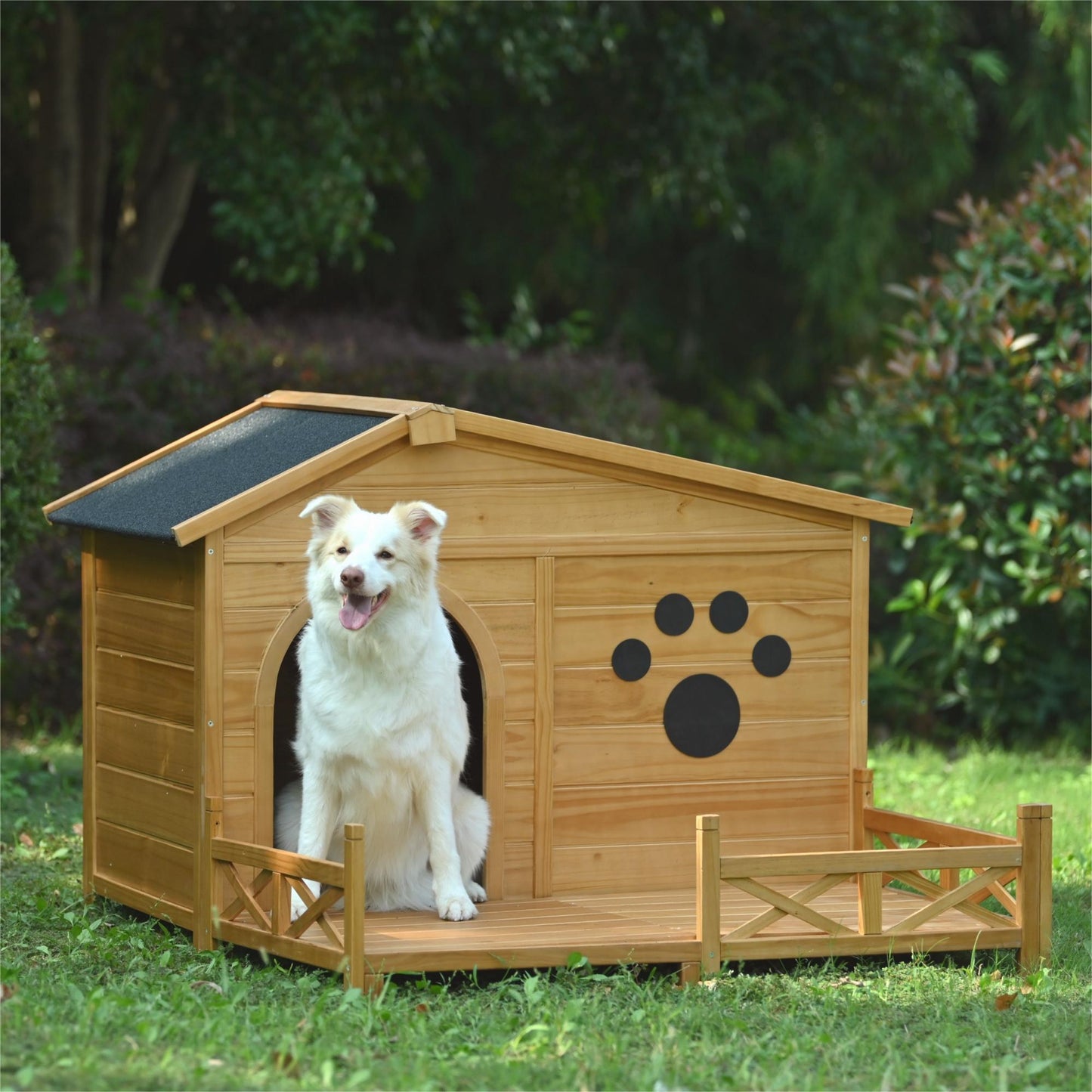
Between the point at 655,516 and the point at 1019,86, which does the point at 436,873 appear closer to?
the point at 655,516

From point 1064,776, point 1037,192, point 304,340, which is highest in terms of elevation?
point 1037,192

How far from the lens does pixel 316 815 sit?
5.37 meters

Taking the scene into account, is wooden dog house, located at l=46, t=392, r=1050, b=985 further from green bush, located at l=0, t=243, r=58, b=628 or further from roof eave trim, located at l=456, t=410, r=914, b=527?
green bush, located at l=0, t=243, r=58, b=628

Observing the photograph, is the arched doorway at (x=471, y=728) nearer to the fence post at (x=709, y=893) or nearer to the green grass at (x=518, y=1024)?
the green grass at (x=518, y=1024)

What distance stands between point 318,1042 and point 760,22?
→ 9550 millimetres

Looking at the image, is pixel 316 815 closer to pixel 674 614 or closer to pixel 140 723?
pixel 140 723

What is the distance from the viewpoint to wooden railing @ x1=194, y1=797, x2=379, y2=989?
15.6ft

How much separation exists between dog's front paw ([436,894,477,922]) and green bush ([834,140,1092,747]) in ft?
15.4

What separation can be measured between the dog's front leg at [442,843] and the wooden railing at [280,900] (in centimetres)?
37

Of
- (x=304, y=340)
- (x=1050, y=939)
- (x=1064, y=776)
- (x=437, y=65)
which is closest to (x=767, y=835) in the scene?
(x=1050, y=939)

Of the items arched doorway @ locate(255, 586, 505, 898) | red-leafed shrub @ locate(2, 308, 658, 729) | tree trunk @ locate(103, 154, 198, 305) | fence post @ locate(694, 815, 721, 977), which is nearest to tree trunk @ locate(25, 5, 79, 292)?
tree trunk @ locate(103, 154, 198, 305)

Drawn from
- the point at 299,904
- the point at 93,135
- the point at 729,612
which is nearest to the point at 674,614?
the point at 729,612

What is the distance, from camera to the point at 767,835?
19.9 ft

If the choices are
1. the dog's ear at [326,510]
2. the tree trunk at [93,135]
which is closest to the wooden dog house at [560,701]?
the dog's ear at [326,510]
